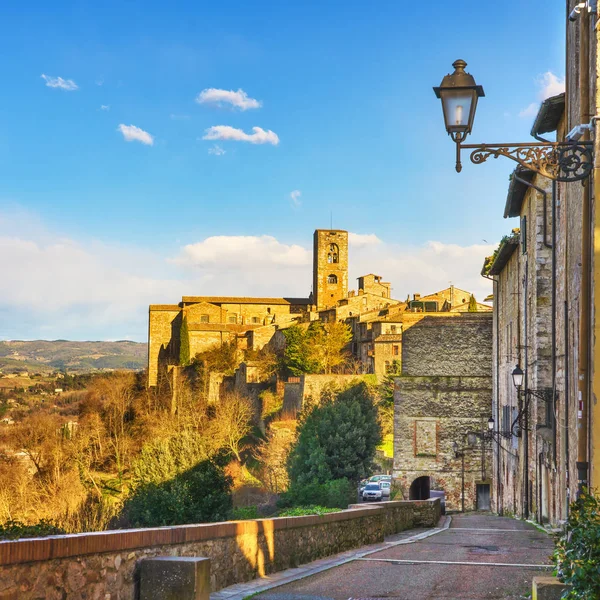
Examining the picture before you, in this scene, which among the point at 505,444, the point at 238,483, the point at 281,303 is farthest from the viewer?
the point at 281,303

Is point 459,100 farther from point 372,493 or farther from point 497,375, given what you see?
point 372,493

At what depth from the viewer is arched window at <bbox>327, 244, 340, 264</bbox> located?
336 ft

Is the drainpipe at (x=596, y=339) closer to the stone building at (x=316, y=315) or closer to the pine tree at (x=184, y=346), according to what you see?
the stone building at (x=316, y=315)

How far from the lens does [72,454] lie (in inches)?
1978

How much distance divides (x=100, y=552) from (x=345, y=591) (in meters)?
3.38

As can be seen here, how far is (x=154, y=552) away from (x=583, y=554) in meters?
3.38

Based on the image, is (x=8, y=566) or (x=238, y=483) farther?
(x=238, y=483)

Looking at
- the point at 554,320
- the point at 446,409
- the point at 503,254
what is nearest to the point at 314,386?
the point at 446,409

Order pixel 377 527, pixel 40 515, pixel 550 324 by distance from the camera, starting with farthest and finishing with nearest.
→ pixel 40 515 < pixel 550 324 < pixel 377 527

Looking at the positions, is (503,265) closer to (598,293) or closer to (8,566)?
(598,293)

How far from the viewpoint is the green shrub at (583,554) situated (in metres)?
5.25

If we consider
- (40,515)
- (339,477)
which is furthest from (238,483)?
(40,515)

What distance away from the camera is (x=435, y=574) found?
32.4 ft

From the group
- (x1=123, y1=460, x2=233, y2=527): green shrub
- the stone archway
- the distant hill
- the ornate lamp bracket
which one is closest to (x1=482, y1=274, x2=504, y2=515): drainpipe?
the stone archway
